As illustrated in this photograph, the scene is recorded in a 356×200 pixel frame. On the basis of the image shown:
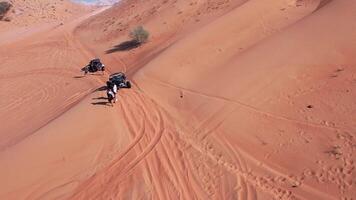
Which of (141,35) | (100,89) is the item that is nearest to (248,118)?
(100,89)

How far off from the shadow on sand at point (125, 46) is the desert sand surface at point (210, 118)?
4.37 ft

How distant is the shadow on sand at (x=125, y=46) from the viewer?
31862mm

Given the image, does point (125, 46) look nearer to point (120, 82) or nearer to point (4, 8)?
point (120, 82)

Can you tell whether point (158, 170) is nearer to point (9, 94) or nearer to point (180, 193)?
point (180, 193)

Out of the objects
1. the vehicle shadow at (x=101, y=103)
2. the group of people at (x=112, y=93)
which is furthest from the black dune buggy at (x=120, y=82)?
the vehicle shadow at (x=101, y=103)

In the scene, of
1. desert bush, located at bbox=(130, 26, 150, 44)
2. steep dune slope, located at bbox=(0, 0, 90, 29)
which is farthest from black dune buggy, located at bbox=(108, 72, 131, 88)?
steep dune slope, located at bbox=(0, 0, 90, 29)

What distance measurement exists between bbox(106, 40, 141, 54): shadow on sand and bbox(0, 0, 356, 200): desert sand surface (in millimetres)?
1333

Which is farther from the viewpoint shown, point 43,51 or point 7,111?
point 43,51

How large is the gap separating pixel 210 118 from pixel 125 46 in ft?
54.6

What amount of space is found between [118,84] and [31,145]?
6212 mm

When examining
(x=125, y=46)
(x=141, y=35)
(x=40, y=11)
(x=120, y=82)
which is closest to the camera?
(x=120, y=82)

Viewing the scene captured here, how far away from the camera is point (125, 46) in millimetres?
32688

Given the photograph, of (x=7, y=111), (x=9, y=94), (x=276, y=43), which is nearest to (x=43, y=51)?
(x=9, y=94)

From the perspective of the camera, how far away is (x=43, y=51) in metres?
38.0
